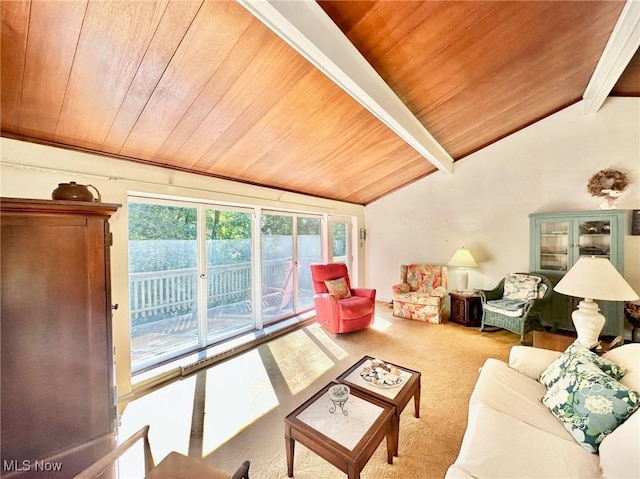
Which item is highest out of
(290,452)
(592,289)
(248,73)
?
(248,73)

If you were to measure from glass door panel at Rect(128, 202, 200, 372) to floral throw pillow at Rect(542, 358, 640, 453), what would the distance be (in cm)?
320

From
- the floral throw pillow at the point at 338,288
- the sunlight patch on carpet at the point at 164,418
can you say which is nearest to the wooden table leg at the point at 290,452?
the sunlight patch on carpet at the point at 164,418

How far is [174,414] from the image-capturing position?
2.02 m

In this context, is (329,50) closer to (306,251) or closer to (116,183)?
(116,183)

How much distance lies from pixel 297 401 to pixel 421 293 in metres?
3.00

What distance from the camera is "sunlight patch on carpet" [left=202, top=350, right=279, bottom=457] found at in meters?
1.85

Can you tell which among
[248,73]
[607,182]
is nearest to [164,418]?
[248,73]

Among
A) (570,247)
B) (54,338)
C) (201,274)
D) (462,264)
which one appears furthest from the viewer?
(462,264)

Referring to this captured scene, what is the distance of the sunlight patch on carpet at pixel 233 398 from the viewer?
1.85 meters

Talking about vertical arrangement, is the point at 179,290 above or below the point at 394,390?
above

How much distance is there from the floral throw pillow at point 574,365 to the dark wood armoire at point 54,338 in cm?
236

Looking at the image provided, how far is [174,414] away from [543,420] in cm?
247

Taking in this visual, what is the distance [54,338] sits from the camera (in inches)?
38.3

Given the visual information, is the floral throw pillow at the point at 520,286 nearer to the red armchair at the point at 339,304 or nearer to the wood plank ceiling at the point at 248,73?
the red armchair at the point at 339,304
